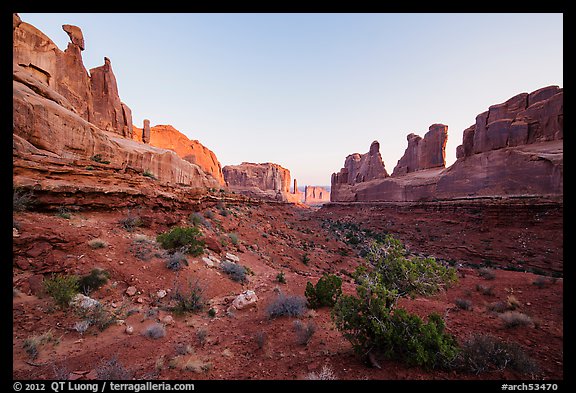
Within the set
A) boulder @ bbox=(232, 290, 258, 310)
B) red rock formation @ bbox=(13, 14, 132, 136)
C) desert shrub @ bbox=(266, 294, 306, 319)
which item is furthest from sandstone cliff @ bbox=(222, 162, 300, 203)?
desert shrub @ bbox=(266, 294, 306, 319)

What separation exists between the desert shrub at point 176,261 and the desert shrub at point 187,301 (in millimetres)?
855

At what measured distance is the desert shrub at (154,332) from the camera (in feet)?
12.8

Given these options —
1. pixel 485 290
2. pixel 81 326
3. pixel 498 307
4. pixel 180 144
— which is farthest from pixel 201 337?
pixel 180 144

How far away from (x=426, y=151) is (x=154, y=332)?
45.6m

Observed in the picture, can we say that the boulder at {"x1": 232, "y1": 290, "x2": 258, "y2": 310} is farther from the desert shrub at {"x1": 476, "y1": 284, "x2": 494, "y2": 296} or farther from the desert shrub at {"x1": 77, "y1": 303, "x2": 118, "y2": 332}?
the desert shrub at {"x1": 476, "y1": 284, "x2": 494, "y2": 296}

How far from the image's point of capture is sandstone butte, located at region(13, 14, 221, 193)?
734cm

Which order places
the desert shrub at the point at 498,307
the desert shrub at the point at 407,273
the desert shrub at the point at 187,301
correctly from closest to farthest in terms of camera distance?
the desert shrub at the point at 407,273 → the desert shrub at the point at 187,301 → the desert shrub at the point at 498,307

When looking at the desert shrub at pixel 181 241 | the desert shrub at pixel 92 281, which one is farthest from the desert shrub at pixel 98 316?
the desert shrub at pixel 181 241

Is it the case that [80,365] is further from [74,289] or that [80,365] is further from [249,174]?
[249,174]

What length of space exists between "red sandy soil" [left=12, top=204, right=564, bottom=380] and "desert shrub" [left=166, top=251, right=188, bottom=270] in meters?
0.16

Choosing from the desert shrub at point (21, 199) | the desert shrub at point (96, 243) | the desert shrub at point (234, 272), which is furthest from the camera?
the desert shrub at point (234, 272)

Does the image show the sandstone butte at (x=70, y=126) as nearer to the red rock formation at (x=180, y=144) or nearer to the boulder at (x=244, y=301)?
the boulder at (x=244, y=301)

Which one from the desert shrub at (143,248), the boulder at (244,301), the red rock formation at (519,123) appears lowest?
→ the boulder at (244,301)
